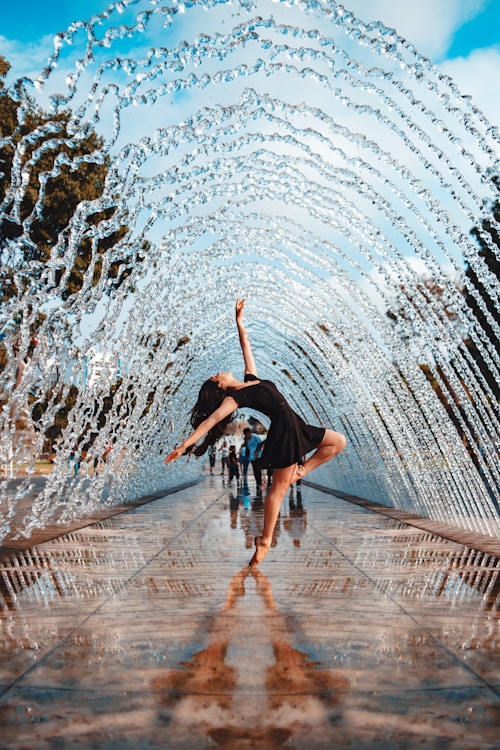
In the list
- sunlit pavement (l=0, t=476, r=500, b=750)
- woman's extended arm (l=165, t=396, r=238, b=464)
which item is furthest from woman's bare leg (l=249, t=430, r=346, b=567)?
woman's extended arm (l=165, t=396, r=238, b=464)

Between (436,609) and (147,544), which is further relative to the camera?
(147,544)

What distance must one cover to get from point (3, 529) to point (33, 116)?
20600mm

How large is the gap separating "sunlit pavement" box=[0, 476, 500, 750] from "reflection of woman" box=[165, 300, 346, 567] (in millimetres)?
466

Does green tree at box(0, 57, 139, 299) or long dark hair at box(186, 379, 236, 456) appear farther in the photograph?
green tree at box(0, 57, 139, 299)

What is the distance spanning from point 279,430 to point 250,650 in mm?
2543

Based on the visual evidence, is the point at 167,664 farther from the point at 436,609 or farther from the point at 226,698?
the point at 436,609

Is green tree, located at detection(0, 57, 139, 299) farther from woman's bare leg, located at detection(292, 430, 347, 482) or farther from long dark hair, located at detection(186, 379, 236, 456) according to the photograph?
woman's bare leg, located at detection(292, 430, 347, 482)

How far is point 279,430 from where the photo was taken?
5918mm

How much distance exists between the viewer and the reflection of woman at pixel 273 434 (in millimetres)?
5895

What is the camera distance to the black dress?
19.3 feet

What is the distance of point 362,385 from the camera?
56.2 feet

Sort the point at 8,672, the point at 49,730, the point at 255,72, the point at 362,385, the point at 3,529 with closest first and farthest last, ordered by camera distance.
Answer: the point at 49,730 < the point at 8,672 < the point at 3,529 < the point at 255,72 < the point at 362,385

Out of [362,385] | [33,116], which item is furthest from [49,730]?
[33,116]

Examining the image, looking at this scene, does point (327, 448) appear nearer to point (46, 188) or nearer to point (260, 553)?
point (260, 553)
